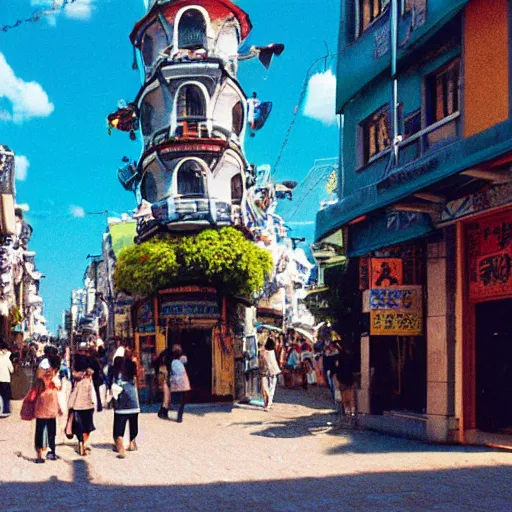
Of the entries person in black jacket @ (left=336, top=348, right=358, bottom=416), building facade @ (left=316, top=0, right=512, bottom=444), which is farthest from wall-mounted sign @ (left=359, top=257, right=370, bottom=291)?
person in black jacket @ (left=336, top=348, right=358, bottom=416)

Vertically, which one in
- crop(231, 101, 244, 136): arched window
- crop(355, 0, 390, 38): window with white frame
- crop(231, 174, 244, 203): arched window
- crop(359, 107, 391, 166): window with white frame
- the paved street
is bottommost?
the paved street

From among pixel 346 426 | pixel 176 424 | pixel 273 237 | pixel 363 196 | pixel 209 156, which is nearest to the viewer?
pixel 363 196

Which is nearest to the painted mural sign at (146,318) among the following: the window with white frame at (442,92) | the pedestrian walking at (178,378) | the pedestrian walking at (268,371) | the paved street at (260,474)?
the pedestrian walking at (268,371)

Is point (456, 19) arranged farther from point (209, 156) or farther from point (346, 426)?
point (209, 156)

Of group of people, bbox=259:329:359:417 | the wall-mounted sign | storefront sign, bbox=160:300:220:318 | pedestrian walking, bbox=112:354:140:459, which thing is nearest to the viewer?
pedestrian walking, bbox=112:354:140:459

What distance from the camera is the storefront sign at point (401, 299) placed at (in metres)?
14.5

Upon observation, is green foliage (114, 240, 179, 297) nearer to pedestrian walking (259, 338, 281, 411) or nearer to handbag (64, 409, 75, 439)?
pedestrian walking (259, 338, 281, 411)

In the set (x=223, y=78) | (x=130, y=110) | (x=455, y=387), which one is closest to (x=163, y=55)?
(x=223, y=78)

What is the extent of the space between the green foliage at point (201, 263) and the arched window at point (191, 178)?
537 cm

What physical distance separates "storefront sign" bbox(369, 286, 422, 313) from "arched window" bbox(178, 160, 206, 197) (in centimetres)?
1503

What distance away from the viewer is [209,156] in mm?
28844

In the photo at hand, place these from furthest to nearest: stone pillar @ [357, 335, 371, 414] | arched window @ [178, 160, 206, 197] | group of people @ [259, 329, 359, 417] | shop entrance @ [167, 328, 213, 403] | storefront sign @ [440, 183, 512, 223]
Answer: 1. arched window @ [178, 160, 206, 197]
2. shop entrance @ [167, 328, 213, 403]
3. group of people @ [259, 329, 359, 417]
4. stone pillar @ [357, 335, 371, 414]
5. storefront sign @ [440, 183, 512, 223]

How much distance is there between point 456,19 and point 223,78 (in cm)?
1700

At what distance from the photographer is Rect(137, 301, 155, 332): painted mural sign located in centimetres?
2466
